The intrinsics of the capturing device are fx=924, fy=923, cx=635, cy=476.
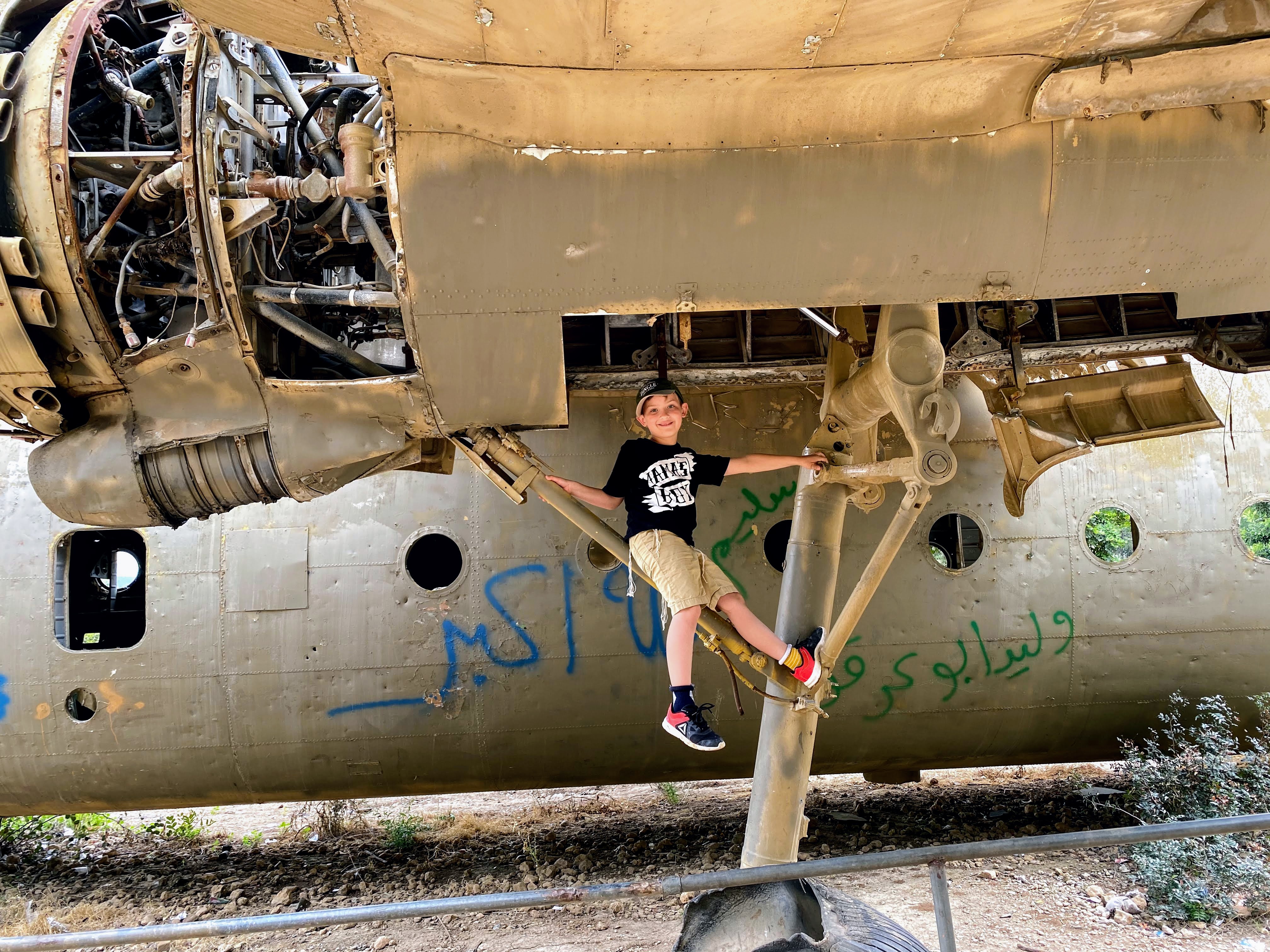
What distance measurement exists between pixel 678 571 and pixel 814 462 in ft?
3.73

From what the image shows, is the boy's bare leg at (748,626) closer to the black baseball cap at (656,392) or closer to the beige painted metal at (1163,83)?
the black baseball cap at (656,392)

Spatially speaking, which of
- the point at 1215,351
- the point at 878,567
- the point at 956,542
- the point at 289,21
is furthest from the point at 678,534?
the point at 956,542

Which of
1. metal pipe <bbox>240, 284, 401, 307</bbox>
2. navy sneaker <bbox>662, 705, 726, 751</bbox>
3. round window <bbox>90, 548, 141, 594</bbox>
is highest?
metal pipe <bbox>240, 284, 401, 307</bbox>

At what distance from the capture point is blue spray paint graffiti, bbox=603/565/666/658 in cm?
680

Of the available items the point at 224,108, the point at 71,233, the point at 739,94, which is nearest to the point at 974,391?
the point at 739,94

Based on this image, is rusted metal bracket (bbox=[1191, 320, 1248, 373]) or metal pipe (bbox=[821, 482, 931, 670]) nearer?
metal pipe (bbox=[821, 482, 931, 670])

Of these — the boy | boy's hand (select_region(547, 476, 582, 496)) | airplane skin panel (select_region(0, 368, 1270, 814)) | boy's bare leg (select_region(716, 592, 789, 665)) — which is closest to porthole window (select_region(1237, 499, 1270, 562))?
airplane skin panel (select_region(0, 368, 1270, 814))

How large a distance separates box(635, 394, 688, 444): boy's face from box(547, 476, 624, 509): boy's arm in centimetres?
41

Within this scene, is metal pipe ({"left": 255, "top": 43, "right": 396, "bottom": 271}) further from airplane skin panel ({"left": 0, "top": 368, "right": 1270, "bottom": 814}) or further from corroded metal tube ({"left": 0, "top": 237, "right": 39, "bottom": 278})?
airplane skin panel ({"left": 0, "top": 368, "right": 1270, "bottom": 814})

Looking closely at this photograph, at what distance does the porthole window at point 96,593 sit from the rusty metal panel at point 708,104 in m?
4.53

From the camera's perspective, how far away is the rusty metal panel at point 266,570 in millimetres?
6789

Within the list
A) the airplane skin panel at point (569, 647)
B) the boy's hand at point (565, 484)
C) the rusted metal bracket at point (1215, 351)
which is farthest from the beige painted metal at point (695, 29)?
the airplane skin panel at point (569, 647)

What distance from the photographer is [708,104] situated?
3850 millimetres

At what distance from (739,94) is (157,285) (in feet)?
10.7
